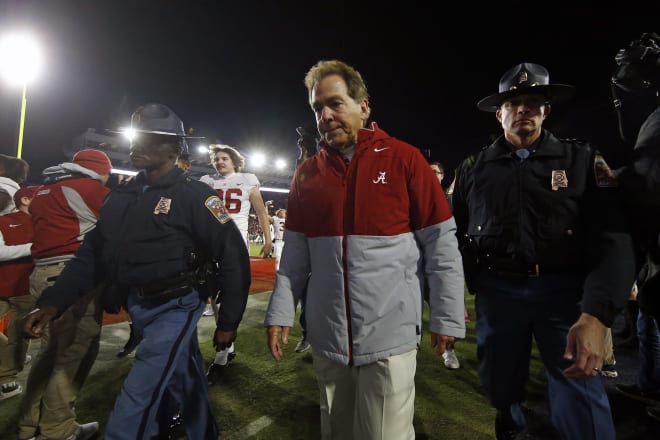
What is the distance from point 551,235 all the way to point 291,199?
4.94 ft

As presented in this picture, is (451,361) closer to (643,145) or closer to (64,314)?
(643,145)

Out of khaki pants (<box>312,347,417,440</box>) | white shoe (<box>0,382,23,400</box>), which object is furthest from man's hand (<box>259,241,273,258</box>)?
khaki pants (<box>312,347,417,440</box>)

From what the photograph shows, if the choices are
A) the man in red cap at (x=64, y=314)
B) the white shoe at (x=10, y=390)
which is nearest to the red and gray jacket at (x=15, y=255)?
the man in red cap at (x=64, y=314)

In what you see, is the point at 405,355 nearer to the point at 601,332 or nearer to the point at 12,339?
the point at 601,332

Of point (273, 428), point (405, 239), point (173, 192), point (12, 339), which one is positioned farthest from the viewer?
point (12, 339)

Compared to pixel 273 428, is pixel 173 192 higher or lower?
higher

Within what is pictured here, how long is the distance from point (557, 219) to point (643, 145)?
574mm

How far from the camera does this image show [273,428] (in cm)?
272

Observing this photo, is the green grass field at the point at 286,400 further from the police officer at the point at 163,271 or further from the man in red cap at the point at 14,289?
the police officer at the point at 163,271

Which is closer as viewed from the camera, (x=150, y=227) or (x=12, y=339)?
(x=150, y=227)

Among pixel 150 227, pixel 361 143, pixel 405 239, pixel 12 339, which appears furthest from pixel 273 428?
pixel 12 339

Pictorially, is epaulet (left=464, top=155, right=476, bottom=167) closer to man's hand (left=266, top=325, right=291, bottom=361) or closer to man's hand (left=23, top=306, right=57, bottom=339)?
man's hand (left=266, top=325, right=291, bottom=361)

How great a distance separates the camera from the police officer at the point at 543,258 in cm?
174

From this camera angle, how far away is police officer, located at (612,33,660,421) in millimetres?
1788
